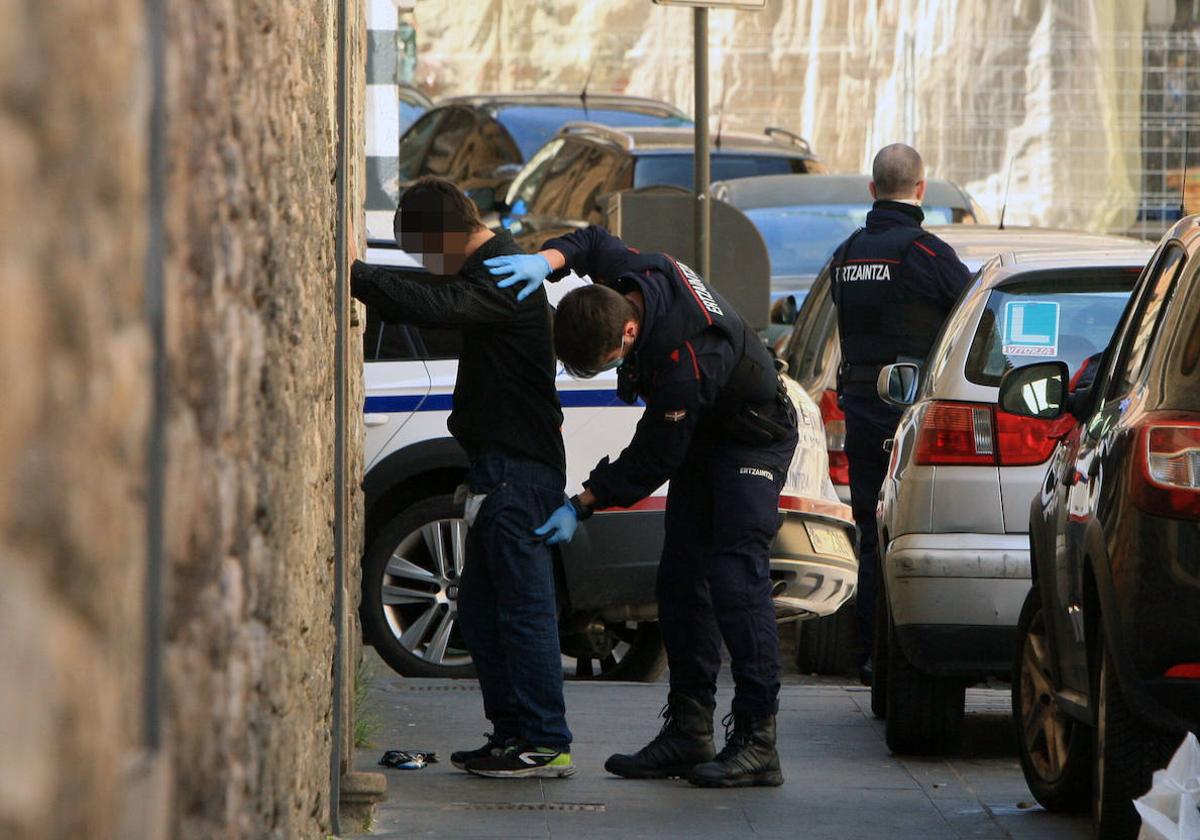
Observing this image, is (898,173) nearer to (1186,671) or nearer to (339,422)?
(339,422)

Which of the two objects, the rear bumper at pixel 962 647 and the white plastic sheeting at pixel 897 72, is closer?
the rear bumper at pixel 962 647

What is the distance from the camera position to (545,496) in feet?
20.5

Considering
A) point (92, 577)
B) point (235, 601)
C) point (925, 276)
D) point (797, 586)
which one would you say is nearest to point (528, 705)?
point (797, 586)

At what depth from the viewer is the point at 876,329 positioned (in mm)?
8594

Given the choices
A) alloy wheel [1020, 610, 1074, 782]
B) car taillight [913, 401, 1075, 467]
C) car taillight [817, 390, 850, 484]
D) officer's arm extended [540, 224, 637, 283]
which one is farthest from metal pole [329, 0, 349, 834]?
car taillight [817, 390, 850, 484]

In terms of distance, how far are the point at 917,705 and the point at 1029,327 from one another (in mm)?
1249

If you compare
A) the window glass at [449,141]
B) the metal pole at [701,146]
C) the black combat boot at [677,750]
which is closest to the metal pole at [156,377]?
the black combat boot at [677,750]

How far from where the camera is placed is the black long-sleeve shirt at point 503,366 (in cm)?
610

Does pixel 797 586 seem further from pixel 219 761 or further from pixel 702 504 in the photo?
pixel 219 761

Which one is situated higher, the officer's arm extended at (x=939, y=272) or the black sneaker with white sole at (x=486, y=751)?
the officer's arm extended at (x=939, y=272)

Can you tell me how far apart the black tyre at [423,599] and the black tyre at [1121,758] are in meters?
3.44

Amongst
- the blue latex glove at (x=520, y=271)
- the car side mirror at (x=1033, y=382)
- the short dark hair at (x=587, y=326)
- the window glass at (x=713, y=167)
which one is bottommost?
the window glass at (x=713, y=167)

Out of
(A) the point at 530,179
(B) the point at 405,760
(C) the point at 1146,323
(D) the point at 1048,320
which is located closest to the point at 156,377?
(C) the point at 1146,323

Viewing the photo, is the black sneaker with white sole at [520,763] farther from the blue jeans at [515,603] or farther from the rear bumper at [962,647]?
the rear bumper at [962,647]
